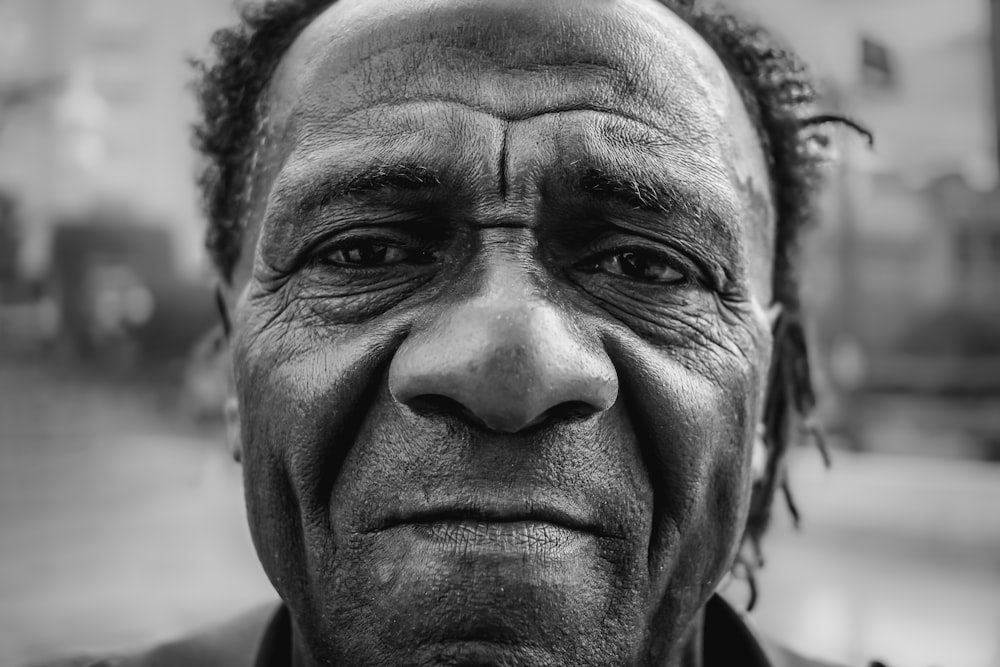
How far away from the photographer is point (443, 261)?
3.72 ft

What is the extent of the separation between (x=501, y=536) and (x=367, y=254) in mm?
432

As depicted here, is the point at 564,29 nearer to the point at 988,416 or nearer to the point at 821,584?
the point at 821,584

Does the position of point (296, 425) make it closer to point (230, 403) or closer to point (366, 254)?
point (366, 254)

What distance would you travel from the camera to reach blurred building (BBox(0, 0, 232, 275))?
684 cm

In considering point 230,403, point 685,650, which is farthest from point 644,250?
point 230,403

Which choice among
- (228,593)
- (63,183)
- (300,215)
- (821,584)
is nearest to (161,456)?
(63,183)

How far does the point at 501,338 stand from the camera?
99 cm

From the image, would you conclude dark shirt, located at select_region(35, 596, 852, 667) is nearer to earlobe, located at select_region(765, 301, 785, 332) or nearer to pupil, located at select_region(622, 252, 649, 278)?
earlobe, located at select_region(765, 301, 785, 332)

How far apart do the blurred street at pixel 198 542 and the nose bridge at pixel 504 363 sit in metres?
2.33

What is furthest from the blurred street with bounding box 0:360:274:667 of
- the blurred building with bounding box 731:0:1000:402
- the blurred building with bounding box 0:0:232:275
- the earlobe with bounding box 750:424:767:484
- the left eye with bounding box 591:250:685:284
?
the blurred building with bounding box 731:0:1000:402

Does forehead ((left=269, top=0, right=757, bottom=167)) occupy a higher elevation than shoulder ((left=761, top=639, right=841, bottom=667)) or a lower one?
higher

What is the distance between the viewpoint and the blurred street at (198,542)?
13.9 ft

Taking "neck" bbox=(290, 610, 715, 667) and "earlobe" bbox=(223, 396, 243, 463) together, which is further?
"earlobe" bbox=(223, 396, 243, 463)

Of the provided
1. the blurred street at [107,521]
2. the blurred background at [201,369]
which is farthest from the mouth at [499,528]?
the blurred background at [201,369]
